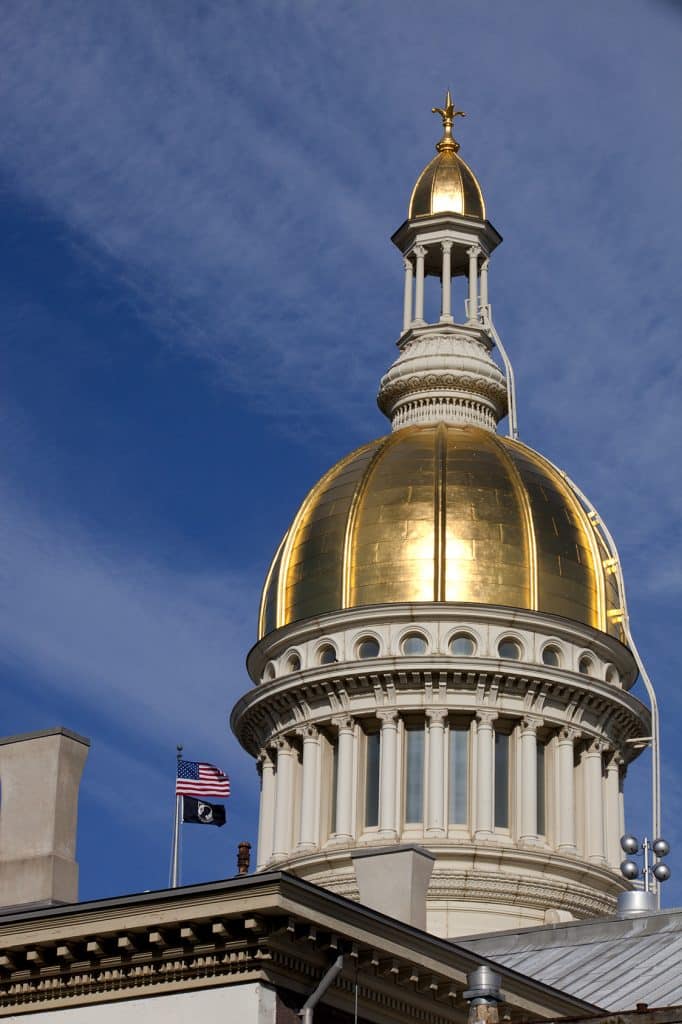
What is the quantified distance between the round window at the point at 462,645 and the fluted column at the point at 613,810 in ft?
16.4

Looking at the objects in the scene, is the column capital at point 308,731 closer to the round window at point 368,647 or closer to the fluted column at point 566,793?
the round window at point 368,647

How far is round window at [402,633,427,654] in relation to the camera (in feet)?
209

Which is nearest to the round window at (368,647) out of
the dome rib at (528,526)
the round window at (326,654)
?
the round window at (326,654)

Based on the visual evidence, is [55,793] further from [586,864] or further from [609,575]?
[609,575]

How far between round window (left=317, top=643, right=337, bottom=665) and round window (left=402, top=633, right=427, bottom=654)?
1.96 metres

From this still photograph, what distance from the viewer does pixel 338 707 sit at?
64.4 meters

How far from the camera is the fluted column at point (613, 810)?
64.3m

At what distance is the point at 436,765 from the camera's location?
207ft

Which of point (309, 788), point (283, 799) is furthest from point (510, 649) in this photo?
point (283, 799)

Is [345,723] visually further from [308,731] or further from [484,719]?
[484,719]

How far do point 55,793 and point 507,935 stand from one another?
18502mm

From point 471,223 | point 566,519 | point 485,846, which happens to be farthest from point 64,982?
point 471,223

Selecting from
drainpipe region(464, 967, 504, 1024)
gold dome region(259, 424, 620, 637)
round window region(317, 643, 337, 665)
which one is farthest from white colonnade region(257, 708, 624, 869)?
drainpipe region(464, 967, 504, 1024)

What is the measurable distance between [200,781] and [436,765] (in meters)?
9.27
